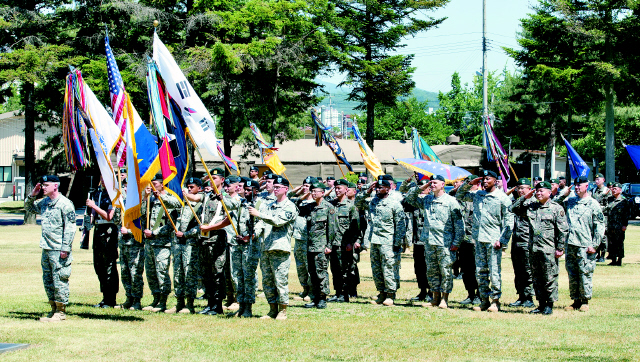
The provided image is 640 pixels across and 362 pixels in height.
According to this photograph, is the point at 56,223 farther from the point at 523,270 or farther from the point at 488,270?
the point at 523,270

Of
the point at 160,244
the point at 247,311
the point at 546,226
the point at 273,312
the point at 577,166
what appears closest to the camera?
the point at 273,312

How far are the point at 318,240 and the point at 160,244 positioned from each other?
244 centimetres

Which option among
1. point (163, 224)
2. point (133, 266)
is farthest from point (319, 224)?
point (133, 266)

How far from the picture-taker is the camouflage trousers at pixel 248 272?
970 cm

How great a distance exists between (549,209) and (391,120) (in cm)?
6135

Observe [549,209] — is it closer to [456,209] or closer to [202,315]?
[456,209]

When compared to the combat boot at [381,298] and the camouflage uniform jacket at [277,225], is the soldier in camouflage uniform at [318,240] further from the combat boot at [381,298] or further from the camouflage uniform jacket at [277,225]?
the camouflage uniform jacket at [277,225]

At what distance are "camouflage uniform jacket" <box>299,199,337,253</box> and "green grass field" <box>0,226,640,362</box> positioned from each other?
1.03 m

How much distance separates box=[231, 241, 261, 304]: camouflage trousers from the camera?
9703mm

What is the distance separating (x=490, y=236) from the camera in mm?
10281

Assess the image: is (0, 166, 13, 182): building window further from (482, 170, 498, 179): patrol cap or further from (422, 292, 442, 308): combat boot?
(482, 170, 498, 179): patrol cap

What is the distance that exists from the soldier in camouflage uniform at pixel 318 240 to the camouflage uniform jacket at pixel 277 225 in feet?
3.89

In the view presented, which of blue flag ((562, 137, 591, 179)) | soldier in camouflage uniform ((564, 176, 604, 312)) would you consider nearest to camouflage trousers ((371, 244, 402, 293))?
soldier in camouflage uniform ((564, 176, 604, 312))

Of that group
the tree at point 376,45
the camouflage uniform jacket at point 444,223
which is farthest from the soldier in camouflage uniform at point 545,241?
the tree at point 376,45
